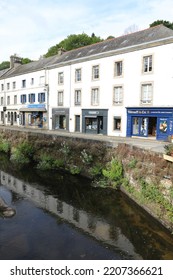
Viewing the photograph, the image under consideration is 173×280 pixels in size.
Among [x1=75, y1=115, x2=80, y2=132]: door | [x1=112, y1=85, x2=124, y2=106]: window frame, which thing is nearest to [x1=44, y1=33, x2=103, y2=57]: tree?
[x1=75, y1=115, x2=80, y2=132]: door

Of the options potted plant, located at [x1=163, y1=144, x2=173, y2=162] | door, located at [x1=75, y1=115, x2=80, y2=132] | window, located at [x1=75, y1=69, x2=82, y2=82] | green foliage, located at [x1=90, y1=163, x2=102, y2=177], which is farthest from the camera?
door, located at [x1=75, y1=115, x2=80, y2=132]

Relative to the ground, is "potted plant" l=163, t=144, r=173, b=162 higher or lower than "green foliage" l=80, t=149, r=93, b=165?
higher

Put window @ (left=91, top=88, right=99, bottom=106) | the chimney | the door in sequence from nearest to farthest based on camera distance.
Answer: window @ (left=91, top=88, right=99, bottom=106) → the door → the chimney

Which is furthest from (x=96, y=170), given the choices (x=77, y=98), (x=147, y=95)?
(x=77, y=98)

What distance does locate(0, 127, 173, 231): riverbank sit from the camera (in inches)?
434

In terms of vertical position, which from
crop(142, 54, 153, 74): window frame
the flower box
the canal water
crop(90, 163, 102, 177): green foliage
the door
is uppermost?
crop(142, 54, 153, 74): window frame

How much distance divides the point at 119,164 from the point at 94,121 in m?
12.9

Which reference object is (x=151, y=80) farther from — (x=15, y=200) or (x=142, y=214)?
(x=15, y=200)

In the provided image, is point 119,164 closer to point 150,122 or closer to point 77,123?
point 150,122

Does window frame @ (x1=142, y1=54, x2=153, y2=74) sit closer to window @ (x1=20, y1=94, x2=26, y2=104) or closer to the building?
the building

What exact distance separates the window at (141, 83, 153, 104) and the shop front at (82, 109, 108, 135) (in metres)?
4.42

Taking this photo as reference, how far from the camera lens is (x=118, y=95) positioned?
2428 cm

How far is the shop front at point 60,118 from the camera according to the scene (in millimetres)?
29816

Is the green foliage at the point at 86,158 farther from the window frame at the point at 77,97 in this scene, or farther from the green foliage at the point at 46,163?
the window frame at the point at 77,97
